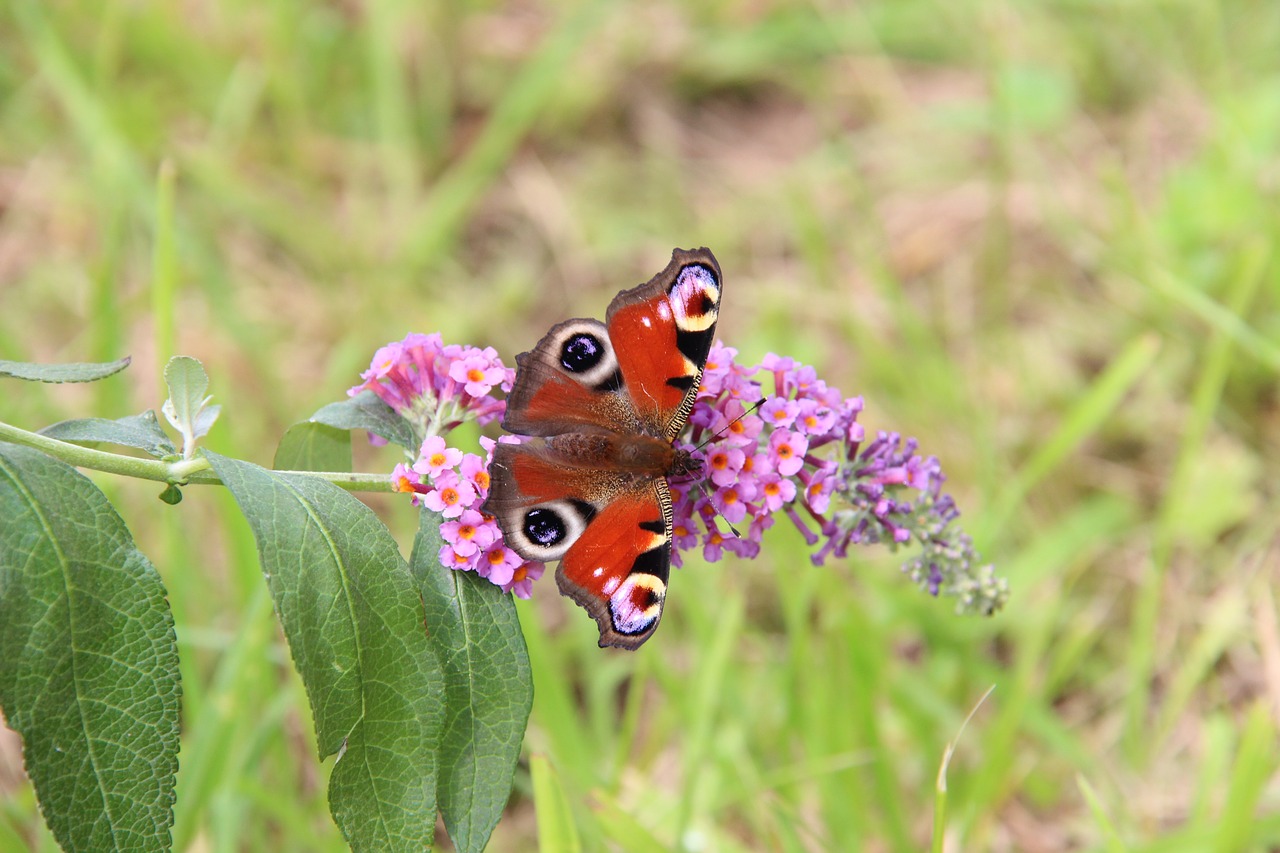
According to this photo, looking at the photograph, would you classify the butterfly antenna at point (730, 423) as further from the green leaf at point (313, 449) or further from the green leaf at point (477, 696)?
the green leaf at point (313, 449)

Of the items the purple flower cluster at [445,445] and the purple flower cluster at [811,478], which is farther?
the purple flower cluster at [811,478]

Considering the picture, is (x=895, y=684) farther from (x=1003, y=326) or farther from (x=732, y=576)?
(x=1003, y=326)

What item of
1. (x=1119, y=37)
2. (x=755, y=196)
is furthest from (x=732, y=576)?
(x=1119, y=37)

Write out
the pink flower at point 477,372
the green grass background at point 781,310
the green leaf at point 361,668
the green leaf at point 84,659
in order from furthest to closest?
the green grass background at point 781,310
the pink flower at point 477,372
the green leaf at point 361,668
the green leaf at point 84,659

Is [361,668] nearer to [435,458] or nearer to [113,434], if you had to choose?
[435,458]

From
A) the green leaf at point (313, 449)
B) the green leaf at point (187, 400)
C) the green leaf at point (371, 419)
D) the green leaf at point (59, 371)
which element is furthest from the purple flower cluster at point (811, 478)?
the green leaf at point (59, 371)

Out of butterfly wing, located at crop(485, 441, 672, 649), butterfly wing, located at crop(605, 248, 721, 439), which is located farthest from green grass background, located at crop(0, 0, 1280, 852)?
butterfly wing, located at crop(605, 248, 721, 439)
